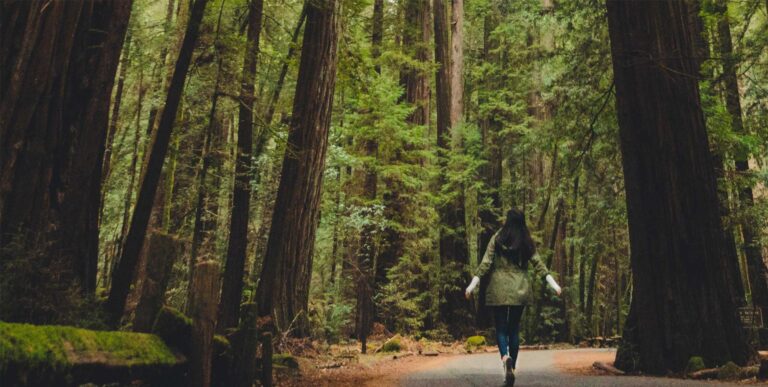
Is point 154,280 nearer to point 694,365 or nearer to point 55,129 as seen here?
point 55,129

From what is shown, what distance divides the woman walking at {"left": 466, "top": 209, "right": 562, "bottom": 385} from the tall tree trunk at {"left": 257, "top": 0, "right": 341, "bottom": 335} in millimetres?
3716

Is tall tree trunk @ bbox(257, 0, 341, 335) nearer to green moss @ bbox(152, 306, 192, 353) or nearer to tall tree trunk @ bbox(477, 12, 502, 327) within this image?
green moss @ bbox(152, 306, 192, 353)

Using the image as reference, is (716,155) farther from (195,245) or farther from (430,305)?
(195,245)

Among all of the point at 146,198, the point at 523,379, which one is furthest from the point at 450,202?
the point at 146,198

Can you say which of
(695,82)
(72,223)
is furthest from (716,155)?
(72,223)

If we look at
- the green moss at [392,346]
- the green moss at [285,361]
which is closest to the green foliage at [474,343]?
the green moss at [392,346]

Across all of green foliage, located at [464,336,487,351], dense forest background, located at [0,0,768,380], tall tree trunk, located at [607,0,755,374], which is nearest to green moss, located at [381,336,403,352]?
dense forest background, located at [0,0,768,380]

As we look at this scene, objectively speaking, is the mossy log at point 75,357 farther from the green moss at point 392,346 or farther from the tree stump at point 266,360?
the green moss at point 392,346

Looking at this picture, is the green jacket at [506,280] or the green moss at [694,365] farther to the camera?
the green moss at [694,365]

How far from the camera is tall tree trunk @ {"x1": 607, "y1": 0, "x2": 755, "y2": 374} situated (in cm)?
712

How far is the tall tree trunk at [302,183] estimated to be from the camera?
9.02 m

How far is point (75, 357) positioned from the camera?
3.36 metres

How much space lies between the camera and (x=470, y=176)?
17.3 m

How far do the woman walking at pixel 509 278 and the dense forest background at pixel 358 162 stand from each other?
239cm
